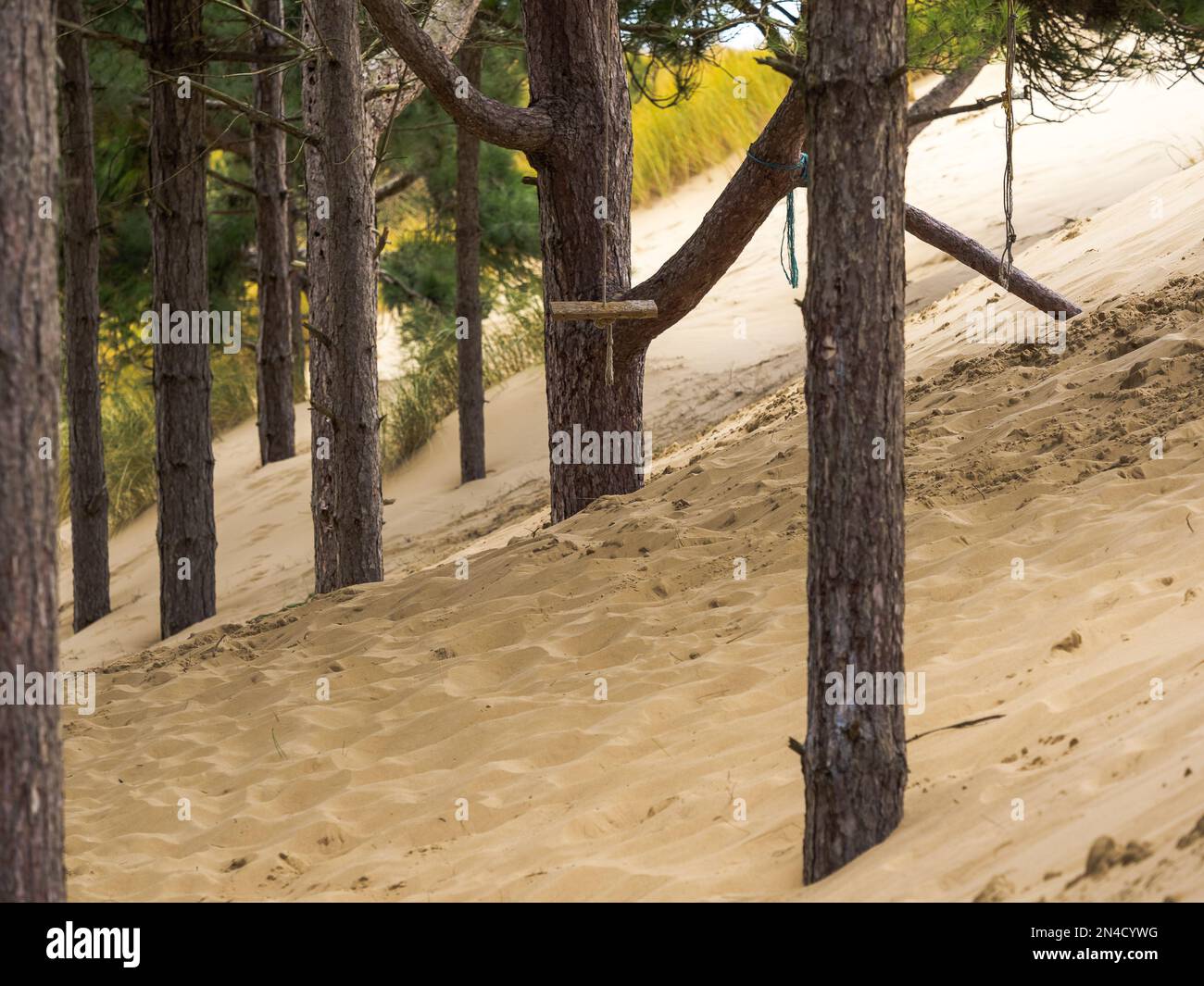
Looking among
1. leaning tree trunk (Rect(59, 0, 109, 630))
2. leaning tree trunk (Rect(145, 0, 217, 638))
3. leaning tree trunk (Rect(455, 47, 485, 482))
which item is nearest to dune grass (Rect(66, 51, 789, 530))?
leaning tree trunk (Rect(455, 47, 485, 482))

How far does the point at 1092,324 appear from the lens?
7.31m

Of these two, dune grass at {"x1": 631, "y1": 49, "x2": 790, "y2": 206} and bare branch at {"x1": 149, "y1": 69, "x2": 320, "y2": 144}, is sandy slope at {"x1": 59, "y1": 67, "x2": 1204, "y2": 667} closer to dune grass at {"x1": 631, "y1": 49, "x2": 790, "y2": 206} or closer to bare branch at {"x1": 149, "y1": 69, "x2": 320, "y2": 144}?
bare branch at {"x1": 149, "y1": 69, "x2": 320, "y2": 144}

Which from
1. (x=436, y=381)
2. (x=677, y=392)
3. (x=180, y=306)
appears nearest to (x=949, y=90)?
(x=677, y=392)

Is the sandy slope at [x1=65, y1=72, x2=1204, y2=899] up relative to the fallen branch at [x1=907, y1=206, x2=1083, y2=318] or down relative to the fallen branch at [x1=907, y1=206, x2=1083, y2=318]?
down

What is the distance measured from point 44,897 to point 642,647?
2.80m

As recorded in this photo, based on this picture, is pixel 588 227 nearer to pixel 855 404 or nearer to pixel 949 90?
pixel 855 404

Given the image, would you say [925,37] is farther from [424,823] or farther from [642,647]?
[424,823]

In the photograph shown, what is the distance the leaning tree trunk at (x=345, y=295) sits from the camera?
273 inches

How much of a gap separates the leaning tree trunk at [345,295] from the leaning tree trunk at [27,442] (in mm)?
4379

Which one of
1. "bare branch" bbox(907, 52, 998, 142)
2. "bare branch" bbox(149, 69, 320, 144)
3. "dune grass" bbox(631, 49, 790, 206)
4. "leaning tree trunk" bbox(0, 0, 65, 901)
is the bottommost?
"leaning tree trunk" bbox(0, 0, 65, 901)

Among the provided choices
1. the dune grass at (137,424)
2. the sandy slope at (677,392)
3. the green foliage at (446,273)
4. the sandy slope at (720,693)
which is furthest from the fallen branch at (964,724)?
the dune grass at (137,424)

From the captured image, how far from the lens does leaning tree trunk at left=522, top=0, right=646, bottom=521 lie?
7.06 metres

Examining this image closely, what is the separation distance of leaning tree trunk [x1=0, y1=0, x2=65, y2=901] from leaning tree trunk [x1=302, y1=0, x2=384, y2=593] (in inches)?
172

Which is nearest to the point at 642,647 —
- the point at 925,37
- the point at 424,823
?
the point at 424,823
